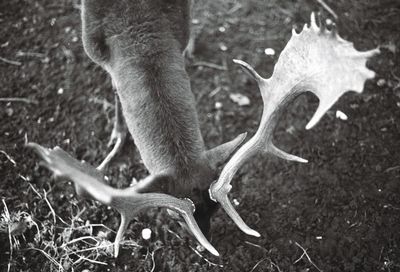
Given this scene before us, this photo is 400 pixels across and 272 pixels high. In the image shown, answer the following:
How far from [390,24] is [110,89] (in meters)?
2.20

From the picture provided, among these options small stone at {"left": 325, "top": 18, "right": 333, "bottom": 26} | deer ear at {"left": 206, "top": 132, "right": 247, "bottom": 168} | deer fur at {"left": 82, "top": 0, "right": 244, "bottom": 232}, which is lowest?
small stone at {"left": 325, "top": 18, "right": 333, "bottom": 26}

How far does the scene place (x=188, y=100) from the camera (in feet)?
7.98

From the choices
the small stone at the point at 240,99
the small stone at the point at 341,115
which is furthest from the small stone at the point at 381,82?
the small stone at the point at 240,99

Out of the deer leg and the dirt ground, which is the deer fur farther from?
the dirt ground

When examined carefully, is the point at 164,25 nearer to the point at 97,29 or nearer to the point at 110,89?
the point at 97,29

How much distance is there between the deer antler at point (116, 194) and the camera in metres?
1.74

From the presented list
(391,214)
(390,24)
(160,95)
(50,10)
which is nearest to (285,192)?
(391,214)

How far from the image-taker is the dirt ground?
2.72 meters

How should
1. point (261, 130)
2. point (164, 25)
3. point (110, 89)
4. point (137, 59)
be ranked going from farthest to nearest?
point (110, 89)
point (164, 25)
point (137, 59)
point (261, 130)

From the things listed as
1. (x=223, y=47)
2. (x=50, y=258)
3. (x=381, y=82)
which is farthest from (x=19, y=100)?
(x=381, y=82)

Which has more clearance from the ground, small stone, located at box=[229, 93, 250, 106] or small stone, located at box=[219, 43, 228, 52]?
small stone, located at box=[219, 43, 228, 52]

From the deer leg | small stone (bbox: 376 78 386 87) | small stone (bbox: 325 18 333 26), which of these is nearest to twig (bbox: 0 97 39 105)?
the deer leg

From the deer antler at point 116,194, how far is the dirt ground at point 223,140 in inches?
29.5

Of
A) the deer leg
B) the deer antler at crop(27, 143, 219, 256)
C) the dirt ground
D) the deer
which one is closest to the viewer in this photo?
the deer antler at crop(27, 143, 219, 256)
